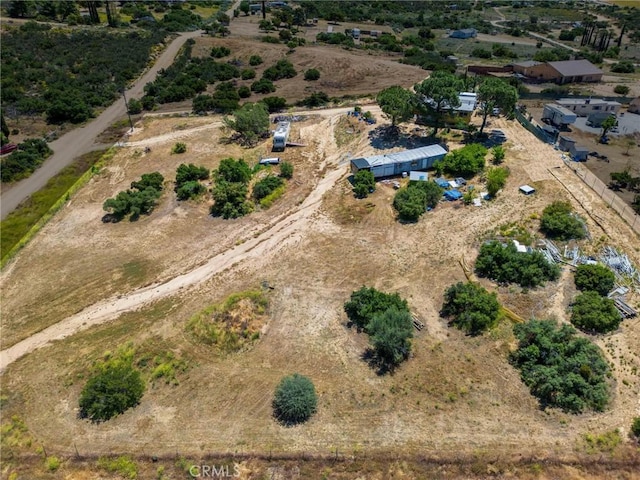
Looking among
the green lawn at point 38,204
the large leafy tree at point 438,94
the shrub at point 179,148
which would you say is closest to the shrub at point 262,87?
the shrub at point 179,148

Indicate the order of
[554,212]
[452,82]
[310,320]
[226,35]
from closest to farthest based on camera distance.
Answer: [310,320] → [554,212] → [452,82] → [226,35]

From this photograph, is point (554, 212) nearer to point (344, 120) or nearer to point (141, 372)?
point (344, 120)

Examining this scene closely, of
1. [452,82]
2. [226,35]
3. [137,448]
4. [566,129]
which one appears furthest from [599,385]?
[226,35]

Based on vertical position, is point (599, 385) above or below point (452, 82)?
below

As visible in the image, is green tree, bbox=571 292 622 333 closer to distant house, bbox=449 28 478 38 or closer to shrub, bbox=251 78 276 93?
shrub, bbox=251 78 276 93

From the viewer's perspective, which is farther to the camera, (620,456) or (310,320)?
(310,320)

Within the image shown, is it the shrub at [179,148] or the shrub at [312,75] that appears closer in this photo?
the shrub at [179,148]

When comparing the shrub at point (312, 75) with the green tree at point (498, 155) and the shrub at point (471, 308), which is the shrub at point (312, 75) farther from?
the shrub at point (471, 308)
